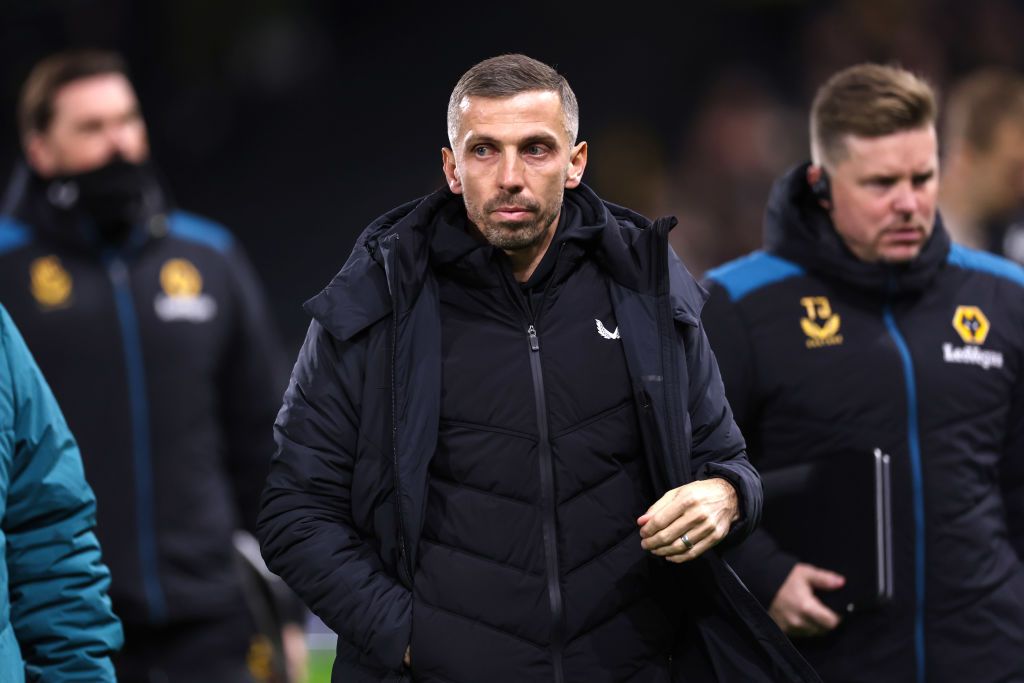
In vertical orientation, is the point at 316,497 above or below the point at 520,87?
below

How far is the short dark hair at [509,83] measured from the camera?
11.2ft

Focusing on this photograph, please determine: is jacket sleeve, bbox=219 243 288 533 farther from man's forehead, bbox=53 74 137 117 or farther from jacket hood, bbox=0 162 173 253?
man's forehead, bbox=53 74 137 117

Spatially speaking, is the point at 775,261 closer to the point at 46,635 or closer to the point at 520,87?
the point at 520,87

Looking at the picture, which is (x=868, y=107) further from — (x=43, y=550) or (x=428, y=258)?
(x=43, y=550)

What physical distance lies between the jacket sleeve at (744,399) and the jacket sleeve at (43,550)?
5.00 feet

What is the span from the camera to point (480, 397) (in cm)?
343

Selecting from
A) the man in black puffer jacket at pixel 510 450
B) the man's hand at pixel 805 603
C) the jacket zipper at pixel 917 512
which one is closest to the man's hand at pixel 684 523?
the man in black puffer jacket at pixel 510 450

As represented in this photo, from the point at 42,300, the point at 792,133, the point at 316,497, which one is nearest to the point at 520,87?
the point at 316,497

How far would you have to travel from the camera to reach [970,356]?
4305mm

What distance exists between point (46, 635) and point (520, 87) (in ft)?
4.47

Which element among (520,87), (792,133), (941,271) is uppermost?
(520,87)

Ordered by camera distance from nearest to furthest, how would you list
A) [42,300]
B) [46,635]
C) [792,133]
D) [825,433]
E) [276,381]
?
[46,635] → [825,433] → [42,300] → [276,381] → [792,133]

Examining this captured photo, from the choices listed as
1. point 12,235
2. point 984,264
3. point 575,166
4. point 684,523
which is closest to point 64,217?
point 12,235

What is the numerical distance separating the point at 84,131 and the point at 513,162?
2.61m
